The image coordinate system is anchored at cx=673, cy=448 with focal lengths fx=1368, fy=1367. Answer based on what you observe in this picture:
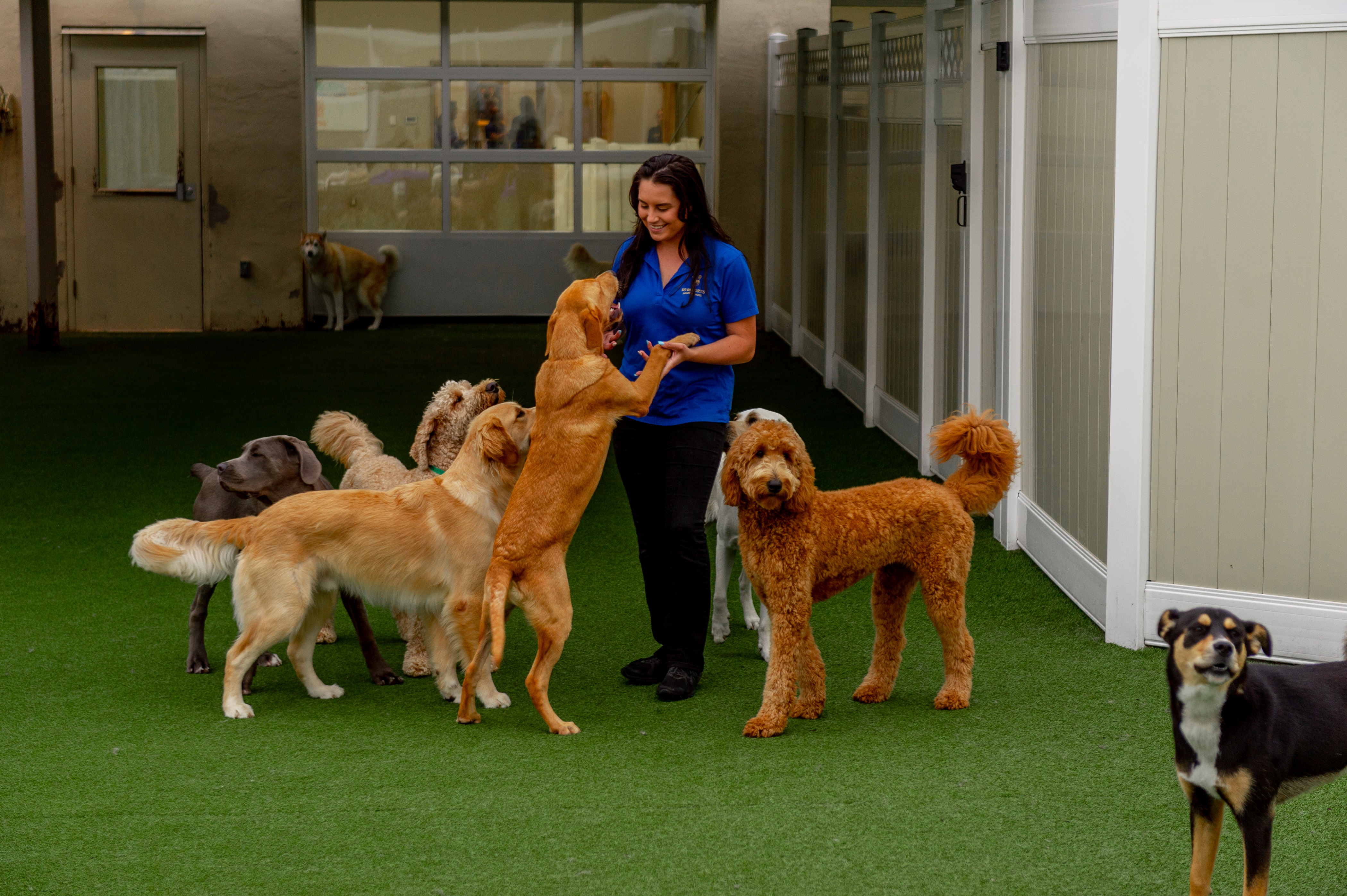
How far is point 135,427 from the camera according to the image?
9.05m

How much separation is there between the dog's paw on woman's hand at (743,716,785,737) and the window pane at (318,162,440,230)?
1222 centimetres

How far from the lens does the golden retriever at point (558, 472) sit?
3.83 meters

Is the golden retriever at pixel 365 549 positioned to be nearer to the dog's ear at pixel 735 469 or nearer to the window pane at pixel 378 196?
the dog's ear at pixel 735 469

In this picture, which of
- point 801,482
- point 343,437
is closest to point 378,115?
point 343,437

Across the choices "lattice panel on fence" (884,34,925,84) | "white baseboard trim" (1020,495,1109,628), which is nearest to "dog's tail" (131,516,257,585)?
"white baseboard trim" (1020,495,1109,628)

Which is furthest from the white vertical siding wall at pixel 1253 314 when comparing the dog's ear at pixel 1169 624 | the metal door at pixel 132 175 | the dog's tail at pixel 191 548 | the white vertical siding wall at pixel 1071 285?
the metal door at pixel 132 175

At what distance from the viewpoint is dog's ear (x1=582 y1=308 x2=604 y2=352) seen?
385 cm

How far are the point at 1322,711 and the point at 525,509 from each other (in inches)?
82.1

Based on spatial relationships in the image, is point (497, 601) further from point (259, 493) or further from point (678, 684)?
point (259, 493)

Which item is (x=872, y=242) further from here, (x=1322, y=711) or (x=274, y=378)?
(x=1322, y=711)

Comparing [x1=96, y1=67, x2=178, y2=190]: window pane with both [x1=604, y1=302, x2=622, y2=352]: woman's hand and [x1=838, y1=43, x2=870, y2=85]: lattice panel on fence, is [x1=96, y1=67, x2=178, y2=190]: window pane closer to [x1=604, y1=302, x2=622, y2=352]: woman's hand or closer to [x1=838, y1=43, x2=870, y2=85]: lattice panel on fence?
[x1=838, y1=43, x2=870, y2=85]: lattice panel on fence

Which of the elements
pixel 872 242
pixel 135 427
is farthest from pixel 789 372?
pixel 135 427

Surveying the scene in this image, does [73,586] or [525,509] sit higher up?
[525,509]

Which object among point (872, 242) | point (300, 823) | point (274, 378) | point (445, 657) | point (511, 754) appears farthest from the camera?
point (274, 378)
